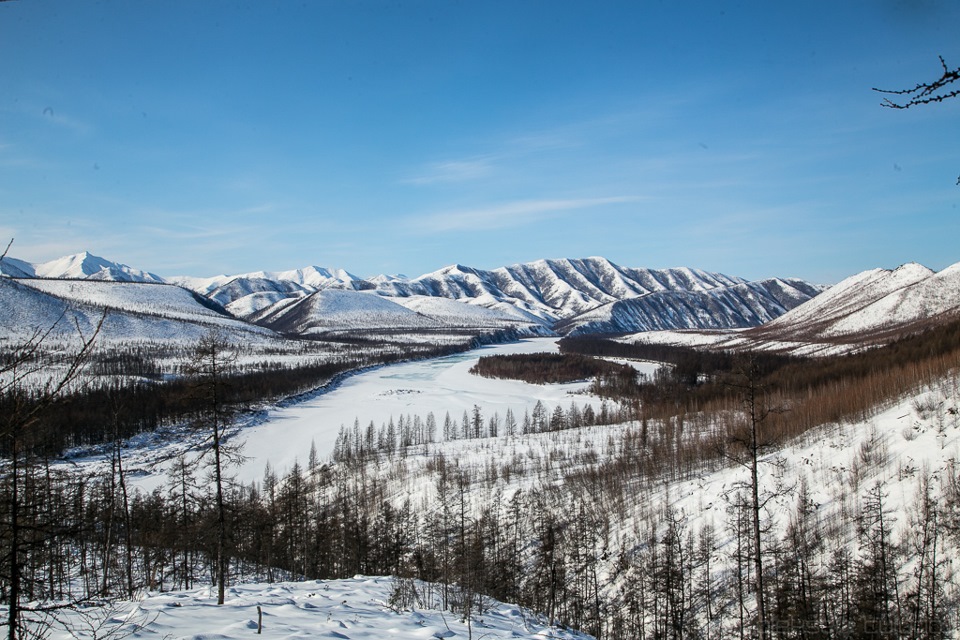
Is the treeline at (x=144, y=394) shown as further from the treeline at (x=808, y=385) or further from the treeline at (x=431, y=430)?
the treeline at (x=808, y=385)

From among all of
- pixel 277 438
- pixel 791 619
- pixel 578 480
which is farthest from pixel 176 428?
pixel 791 619

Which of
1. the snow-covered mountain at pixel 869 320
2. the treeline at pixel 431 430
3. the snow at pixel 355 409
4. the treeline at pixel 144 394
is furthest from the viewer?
the snow-covered mountain at pixel 869 320

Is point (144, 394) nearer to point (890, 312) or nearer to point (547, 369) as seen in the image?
point (547, 369)

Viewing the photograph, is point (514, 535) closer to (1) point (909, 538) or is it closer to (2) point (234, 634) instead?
(1) point (909, 538)

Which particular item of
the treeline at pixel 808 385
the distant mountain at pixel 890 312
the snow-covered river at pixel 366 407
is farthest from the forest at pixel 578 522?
the distant mountain at pixel 890 312

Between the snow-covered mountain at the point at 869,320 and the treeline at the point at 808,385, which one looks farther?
the snow-covered mountain at the point at 869,320

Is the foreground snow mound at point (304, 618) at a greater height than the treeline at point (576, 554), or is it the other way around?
the foreground snow mound at point (304, 618)

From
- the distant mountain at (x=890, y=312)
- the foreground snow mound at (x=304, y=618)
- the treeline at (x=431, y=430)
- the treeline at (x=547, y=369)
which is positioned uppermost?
the distant mountain at (x=890, y=312)

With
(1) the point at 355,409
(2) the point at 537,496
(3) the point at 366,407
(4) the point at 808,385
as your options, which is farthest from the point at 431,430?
(4) the point at 808,385
